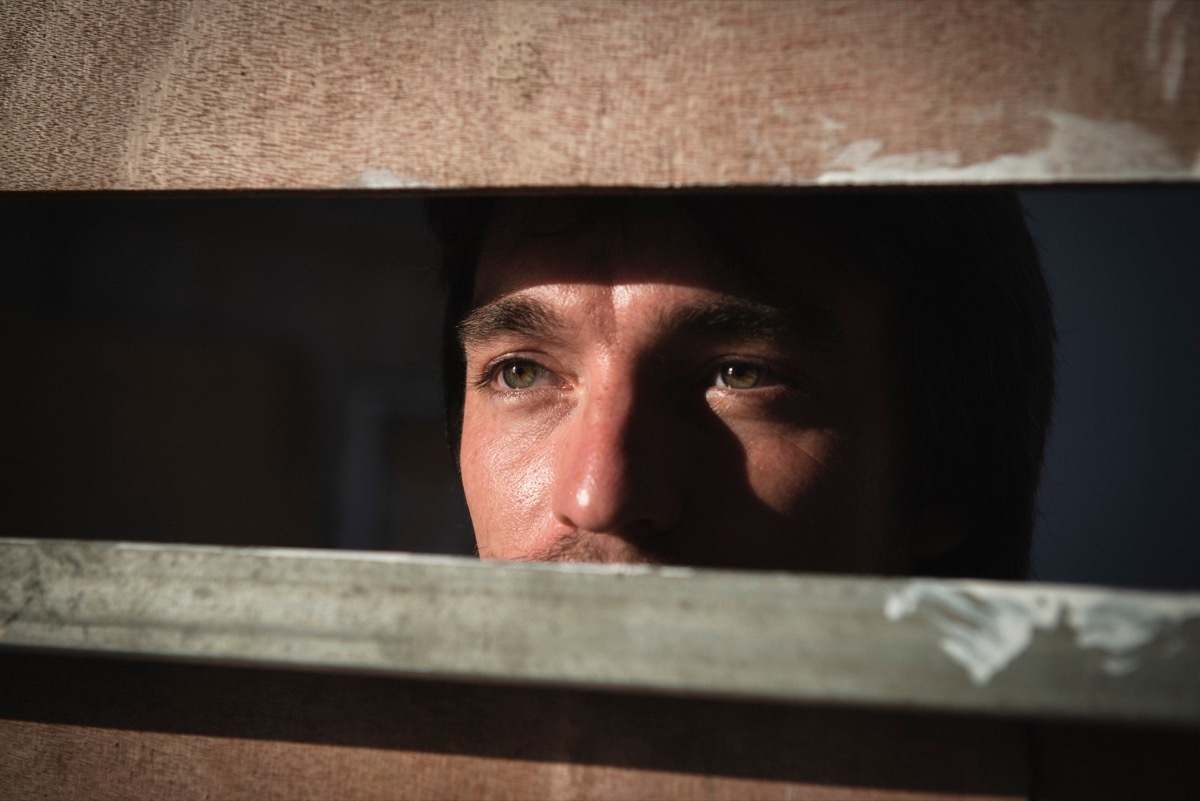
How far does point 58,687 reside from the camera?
0.68 metres

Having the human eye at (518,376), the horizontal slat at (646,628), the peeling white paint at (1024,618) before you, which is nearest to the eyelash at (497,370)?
the human eye at (518,376)

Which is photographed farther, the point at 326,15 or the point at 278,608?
the point at 326,15

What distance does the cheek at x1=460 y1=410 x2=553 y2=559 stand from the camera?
1.23 metres

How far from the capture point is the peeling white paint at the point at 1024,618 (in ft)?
1.41

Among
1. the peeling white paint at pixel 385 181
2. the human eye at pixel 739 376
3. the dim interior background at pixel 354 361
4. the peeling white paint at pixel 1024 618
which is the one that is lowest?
the peeling white paint at pixel 1024 618

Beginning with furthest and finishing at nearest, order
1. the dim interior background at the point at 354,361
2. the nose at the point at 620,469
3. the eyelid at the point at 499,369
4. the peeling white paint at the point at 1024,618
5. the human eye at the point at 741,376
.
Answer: the dim interior background at the point at 354,361 → the eyelid at the point at 499,369 → the human eye at the point at 741,376 → the nose at the point at 620,469 → the peeling white paint at the point at 1024,618

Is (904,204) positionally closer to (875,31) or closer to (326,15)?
(875,31)

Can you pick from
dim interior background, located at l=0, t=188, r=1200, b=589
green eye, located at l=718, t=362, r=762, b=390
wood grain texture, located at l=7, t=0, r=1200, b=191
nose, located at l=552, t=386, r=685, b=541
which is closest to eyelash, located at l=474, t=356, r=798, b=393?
green eye, located at l=718, t=362, r=762, b=390

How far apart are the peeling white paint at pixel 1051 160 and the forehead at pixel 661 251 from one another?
20.8 inches

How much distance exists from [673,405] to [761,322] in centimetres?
17

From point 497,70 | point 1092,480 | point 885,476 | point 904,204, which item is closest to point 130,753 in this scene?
Result: point 497,70

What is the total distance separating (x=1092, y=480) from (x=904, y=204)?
329cm

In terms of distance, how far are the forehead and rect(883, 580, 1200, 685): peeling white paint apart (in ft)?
2.23

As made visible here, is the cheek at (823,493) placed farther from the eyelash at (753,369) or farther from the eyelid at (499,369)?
the eyelid at (499,369)
